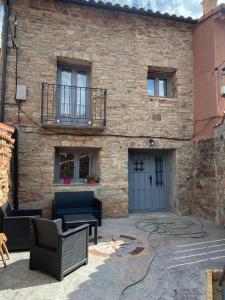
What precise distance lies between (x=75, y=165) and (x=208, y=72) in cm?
476

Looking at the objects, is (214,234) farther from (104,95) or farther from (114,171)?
(104,95)

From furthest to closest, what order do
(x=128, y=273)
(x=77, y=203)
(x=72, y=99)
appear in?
(x=72, y=99)
(x=77, y=203)
(x=128, y=273)

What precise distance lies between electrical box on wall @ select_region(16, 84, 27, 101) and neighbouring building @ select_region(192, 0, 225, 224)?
5.10 meters

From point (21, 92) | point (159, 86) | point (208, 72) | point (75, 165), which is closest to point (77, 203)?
point (75, 165)

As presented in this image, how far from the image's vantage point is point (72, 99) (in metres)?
7.11

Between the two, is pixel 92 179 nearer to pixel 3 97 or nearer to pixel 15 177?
pixel 15 177

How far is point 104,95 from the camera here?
7.12 meters

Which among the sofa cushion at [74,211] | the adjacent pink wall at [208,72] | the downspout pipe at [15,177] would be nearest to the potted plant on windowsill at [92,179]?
the sofa cushion at [74,211]

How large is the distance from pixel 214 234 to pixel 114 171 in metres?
3.03

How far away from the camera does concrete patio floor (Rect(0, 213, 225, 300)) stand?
2.89 m

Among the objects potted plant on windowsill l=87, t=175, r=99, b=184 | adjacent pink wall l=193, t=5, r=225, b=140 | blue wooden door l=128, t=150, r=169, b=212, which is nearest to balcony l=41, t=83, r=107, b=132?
potted plant on windowsill l=87, t=175, r=99, b=184

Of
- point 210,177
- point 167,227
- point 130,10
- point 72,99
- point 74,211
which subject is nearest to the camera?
point 74,211

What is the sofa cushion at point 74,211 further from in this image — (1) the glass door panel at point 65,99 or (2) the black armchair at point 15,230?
(1) the glass door panel at point 65,99

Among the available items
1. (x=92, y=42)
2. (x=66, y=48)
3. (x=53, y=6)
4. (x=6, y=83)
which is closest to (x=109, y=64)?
(x=92, y=42)
